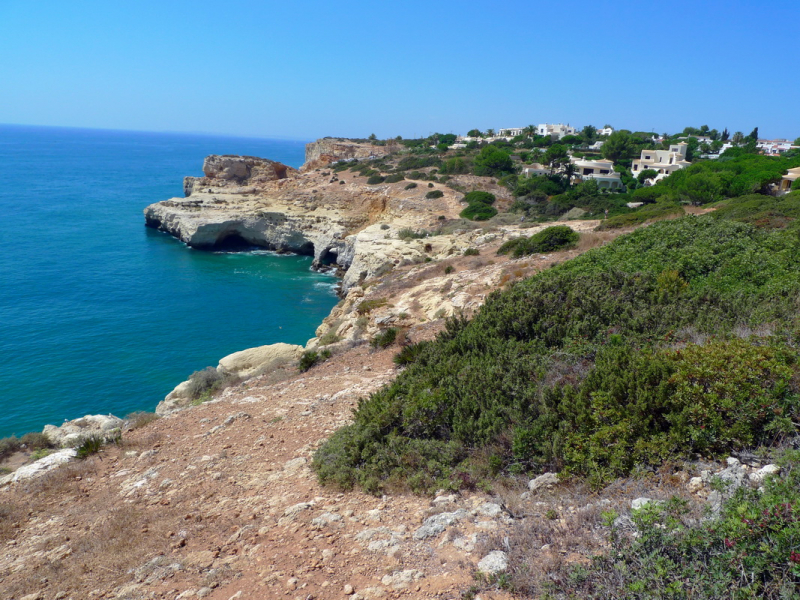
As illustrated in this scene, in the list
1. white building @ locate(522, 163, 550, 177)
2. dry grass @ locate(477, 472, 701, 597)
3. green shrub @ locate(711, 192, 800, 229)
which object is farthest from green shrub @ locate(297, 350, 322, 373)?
white building @ locate(522, 163, 550, 177)

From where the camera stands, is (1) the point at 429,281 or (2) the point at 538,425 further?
(1) the point at 429,281

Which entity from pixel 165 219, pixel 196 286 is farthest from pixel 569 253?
pixel 165 219

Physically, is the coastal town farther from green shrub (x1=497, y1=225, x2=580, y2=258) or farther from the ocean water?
the ocean water

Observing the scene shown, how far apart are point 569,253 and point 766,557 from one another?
15.2 meters

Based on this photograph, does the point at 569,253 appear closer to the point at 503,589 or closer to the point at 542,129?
the point at 503,589

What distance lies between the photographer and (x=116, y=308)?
28.6 metres

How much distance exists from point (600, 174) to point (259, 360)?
46023 mm

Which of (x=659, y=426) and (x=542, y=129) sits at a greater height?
(x=542, y=129)

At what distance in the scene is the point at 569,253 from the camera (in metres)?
17.2

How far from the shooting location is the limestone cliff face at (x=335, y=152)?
67.1 metres

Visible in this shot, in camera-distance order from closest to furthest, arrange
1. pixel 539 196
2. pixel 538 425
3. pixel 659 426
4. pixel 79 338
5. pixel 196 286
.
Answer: pixel 659 426 → pixel 538 425 → pixel 79 338 → pixel 196 286 → pixel 539 196

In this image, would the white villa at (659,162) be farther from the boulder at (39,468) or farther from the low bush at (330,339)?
the boulder at (39,468)

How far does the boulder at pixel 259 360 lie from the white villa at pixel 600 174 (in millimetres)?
40273

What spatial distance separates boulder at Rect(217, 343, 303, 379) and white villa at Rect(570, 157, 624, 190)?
4027 centimetres
